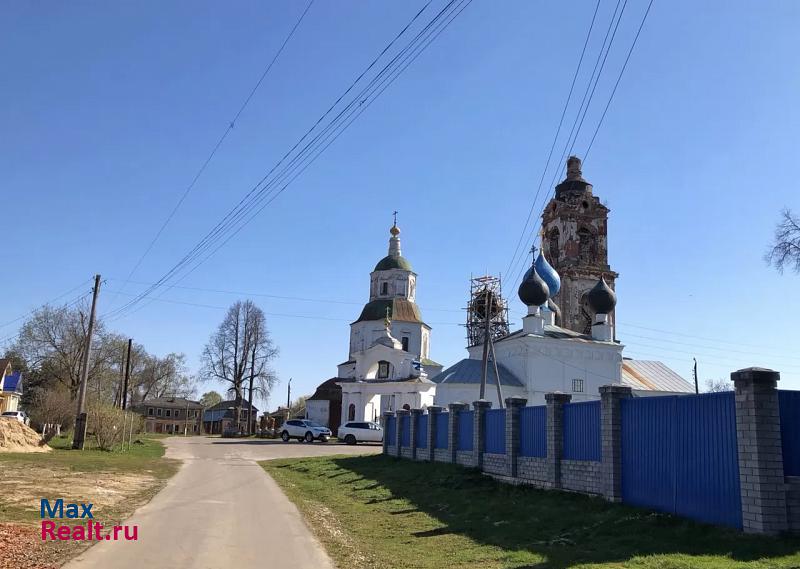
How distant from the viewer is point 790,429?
9008mm

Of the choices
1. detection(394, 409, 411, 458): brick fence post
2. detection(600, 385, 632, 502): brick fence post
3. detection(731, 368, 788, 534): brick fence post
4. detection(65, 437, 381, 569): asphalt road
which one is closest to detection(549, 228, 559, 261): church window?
detection(394, 409, 411, 458): brick fence post

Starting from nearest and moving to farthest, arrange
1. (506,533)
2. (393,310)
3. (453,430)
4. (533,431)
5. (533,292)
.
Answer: (506,533), (533,431), (453,430), (533,292), (393,310)

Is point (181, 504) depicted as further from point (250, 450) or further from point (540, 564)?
point (250, 450)

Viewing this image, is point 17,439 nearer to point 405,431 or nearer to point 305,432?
point 405,431

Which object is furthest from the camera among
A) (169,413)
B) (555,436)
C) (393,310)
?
(169,413)

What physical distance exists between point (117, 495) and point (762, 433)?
12.6 m

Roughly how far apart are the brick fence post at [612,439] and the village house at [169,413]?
78.7 metres

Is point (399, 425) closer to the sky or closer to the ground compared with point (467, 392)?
closer to the ground

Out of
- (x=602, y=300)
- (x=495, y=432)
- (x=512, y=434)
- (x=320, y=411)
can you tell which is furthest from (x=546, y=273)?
(x=320, y=411)

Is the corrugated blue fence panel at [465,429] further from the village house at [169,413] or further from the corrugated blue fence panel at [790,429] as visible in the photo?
the village house at [169,413]

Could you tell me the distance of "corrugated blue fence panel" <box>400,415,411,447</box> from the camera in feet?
86.9

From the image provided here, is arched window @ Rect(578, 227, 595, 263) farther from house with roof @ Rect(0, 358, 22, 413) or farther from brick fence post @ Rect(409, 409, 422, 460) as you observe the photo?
house with roof @ Rect(0, 358, 22, 413)

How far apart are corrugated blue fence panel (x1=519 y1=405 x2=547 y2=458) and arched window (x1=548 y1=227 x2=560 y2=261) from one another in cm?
3633

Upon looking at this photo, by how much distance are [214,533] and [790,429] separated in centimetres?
828
